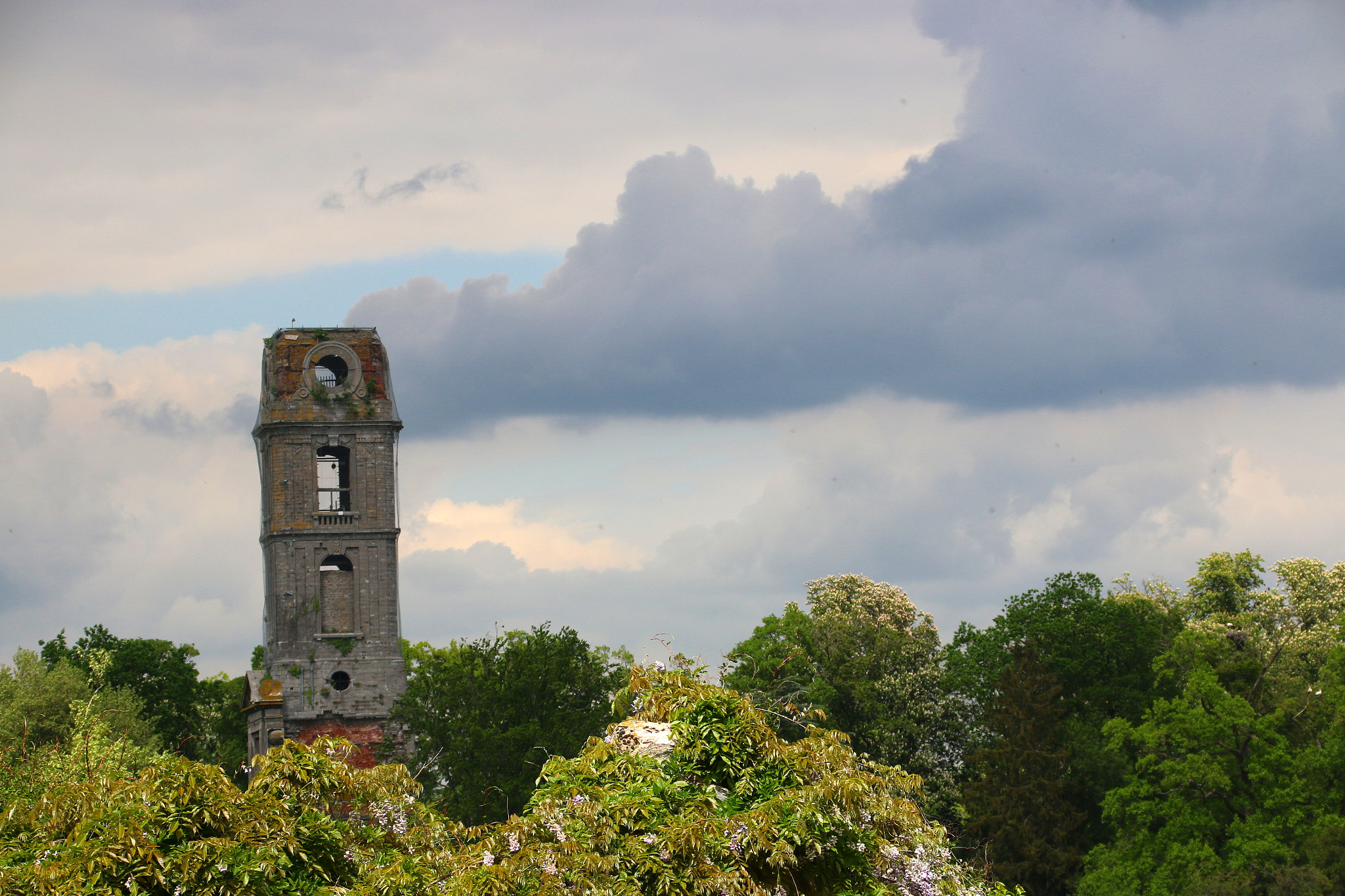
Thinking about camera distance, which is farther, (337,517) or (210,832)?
(337,517)

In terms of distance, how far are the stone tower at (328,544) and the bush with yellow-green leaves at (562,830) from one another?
38185 millimetres

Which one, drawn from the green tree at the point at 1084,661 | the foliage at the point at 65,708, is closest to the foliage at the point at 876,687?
the green tree at the point at 1084,661

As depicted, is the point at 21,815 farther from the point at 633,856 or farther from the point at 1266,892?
the point at 1266,892

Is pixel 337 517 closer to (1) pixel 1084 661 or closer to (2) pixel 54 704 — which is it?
(2) pixel 54 704

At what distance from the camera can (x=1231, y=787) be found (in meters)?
42.6

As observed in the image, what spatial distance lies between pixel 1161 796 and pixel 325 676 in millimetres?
29600

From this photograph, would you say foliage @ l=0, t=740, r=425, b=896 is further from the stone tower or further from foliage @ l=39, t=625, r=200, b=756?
foliage @ l=39, t=625, r=200, b=756

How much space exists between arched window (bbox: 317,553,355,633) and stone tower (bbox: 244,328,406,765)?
0.14 feet

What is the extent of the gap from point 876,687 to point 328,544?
70.6 feet

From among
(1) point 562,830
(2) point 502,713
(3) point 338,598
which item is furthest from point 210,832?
(3) point 338,598

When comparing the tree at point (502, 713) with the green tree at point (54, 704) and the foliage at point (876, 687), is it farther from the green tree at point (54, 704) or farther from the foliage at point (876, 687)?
the green tree at point (54, 704)

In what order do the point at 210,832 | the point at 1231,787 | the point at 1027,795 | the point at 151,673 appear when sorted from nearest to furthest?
1. the point at 210,832
2. the point at 1231,787
3. the point at 1027,795
4. the point at 151,673

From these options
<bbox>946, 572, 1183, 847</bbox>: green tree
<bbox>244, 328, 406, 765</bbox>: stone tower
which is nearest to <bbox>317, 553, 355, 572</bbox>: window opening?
<bbox>244, 328, 406, 765</bbox>: stone tower

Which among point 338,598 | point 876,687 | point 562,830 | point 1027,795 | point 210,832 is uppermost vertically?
point 338,598
